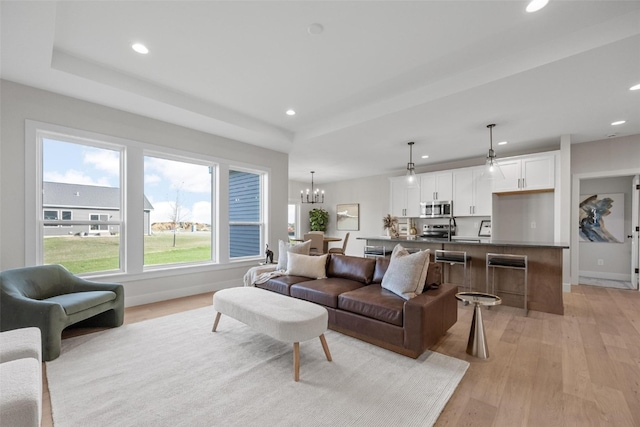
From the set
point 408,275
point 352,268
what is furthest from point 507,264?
point 352,268

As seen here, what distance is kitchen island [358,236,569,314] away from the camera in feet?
12.0

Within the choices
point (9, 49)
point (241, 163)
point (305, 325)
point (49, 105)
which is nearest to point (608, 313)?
point (305, 325)

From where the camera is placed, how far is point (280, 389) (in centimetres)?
196

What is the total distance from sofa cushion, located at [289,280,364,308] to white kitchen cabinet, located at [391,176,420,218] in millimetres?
4085

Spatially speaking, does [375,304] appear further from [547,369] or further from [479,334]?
[547,369]

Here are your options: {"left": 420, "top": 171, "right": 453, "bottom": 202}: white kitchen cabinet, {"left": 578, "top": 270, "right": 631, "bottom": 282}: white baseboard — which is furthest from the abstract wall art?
{"left": 420, "top": 171, "right": 453, "bottom": 202}: white kitchen cabinet

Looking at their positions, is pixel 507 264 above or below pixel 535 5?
below

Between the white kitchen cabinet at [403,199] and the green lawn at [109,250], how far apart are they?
4.67 metres

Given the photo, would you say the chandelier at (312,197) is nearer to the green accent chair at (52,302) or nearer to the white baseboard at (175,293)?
the white baseboard at (175,293)

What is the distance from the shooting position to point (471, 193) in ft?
19.6

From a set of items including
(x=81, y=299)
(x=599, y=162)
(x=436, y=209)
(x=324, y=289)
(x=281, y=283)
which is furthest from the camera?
(x=436, y=209)

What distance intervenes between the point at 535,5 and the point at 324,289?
3.07 meters

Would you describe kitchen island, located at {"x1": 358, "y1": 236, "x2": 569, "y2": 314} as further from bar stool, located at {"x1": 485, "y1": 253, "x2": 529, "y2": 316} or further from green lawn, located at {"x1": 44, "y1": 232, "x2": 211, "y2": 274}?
green lawn, located at {"x1": 44, "y1": 232, "x2": 211, "y2": 274}

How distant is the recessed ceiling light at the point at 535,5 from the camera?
2031 millimetres
